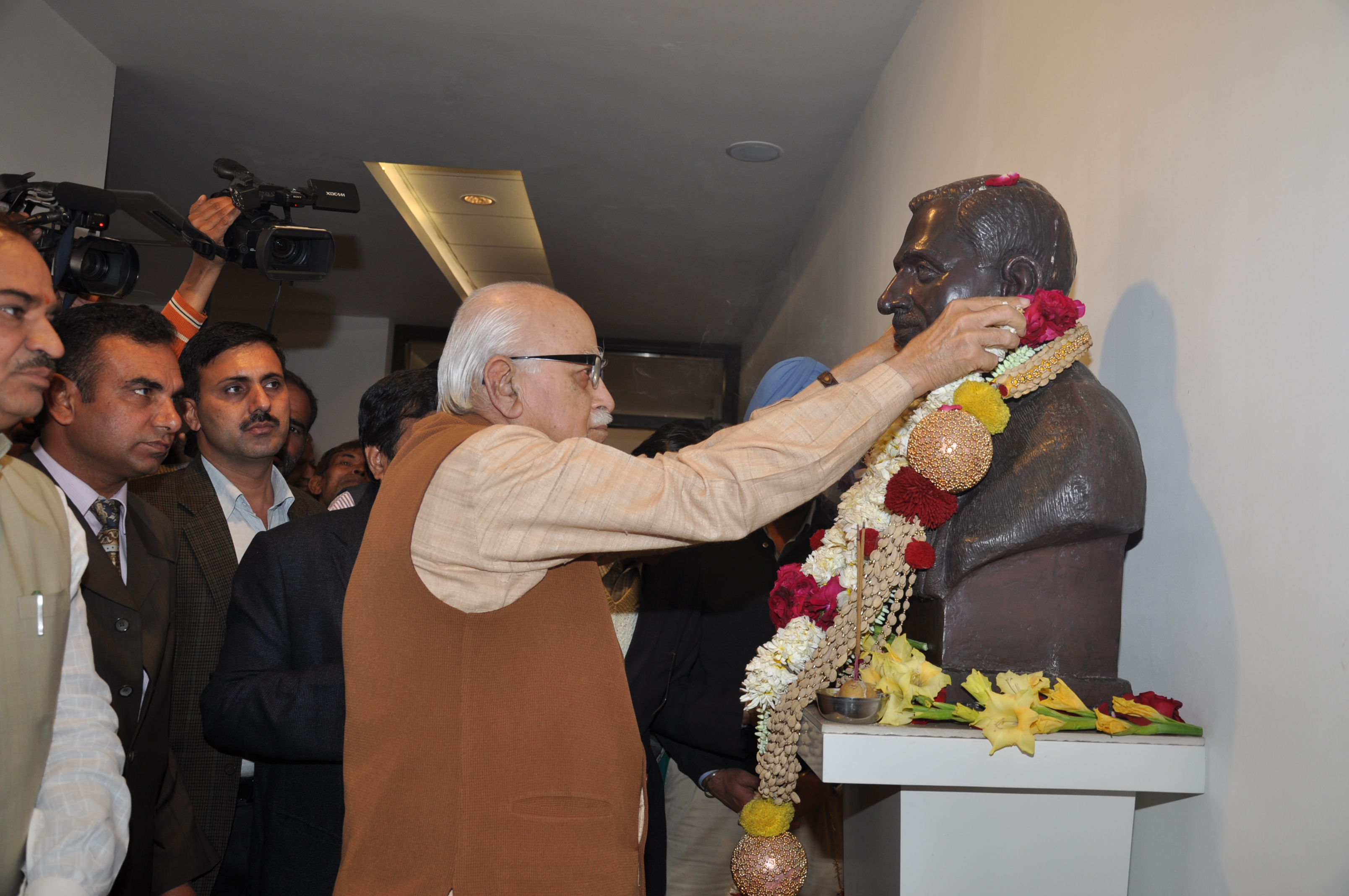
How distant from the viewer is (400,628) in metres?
1.57

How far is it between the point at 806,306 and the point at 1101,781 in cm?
422

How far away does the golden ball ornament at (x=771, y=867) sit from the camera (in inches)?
72.0

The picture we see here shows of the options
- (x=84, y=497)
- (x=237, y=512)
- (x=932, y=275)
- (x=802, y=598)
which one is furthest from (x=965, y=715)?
(x=237, y=512)

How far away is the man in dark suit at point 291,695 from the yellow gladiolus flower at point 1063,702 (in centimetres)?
133

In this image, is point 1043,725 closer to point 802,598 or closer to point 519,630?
point 802,598

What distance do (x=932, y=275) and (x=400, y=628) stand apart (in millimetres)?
1062

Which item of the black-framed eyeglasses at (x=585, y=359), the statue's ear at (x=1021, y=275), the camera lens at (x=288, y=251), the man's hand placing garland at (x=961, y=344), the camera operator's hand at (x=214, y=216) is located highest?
the camera operator's hand at (x=214, y=216)

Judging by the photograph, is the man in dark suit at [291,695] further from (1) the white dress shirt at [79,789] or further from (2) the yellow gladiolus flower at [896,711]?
(2) the yellow gladiolus flower at [896,711]

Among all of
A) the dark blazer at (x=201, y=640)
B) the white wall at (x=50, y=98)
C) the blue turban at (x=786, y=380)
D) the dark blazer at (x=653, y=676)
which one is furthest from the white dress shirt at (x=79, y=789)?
the white wall at (x=50, y=98)

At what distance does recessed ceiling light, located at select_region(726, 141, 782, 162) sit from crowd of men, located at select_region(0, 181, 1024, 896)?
2839 millimetres

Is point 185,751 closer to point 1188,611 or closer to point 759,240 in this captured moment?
point 1188,611

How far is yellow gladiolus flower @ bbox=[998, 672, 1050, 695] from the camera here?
1.54 m

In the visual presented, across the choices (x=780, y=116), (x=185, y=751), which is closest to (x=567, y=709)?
(x=185, y=751)

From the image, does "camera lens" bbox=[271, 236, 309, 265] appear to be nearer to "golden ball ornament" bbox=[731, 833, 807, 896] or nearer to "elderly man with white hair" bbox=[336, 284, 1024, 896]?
"elderly man with white hair" bbox=[336, 284, 1024, 896]
